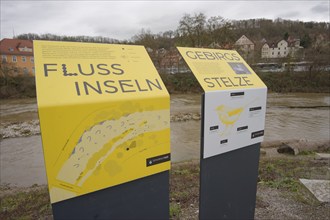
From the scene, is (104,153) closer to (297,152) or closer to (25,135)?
(297,152)

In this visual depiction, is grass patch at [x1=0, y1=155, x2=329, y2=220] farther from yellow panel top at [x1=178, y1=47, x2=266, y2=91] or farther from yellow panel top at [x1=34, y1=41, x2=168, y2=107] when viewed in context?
yellow panel top at [x1=34, y1=41, x2=168, y2=107]

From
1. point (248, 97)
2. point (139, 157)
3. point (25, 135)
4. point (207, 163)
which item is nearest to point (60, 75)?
point (139, 157)

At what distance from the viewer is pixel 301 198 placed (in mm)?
3688

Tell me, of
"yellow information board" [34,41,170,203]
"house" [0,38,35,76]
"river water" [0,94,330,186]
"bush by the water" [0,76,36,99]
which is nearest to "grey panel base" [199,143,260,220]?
"yellow information board" [34,41,170,203]

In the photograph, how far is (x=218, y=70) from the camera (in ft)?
7.51

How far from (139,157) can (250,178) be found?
61.0 inches

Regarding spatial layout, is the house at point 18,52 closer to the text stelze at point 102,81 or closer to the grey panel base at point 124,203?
the text stelze at point 102,81

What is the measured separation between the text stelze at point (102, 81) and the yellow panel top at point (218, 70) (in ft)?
1.71

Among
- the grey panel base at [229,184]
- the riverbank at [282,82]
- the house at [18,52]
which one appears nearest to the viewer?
the grey panel base at [229,184]

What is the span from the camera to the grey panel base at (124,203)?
1.50 m

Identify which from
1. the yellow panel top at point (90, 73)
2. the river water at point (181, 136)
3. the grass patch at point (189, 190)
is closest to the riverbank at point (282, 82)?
the river water at point (181, 136)

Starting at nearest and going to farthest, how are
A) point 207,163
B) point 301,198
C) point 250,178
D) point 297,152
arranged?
1. point 207,163
2. point 250,178
3. point 301,198
4. point 297,152

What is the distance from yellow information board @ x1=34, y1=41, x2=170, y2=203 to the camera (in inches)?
54.1

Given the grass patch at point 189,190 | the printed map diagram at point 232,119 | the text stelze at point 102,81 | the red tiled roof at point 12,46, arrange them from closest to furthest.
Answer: the text stelze at point 102,81
the printed map diagram at point 232,119
the grass patch at point 189,190
the red tiled roof at point 12,46
